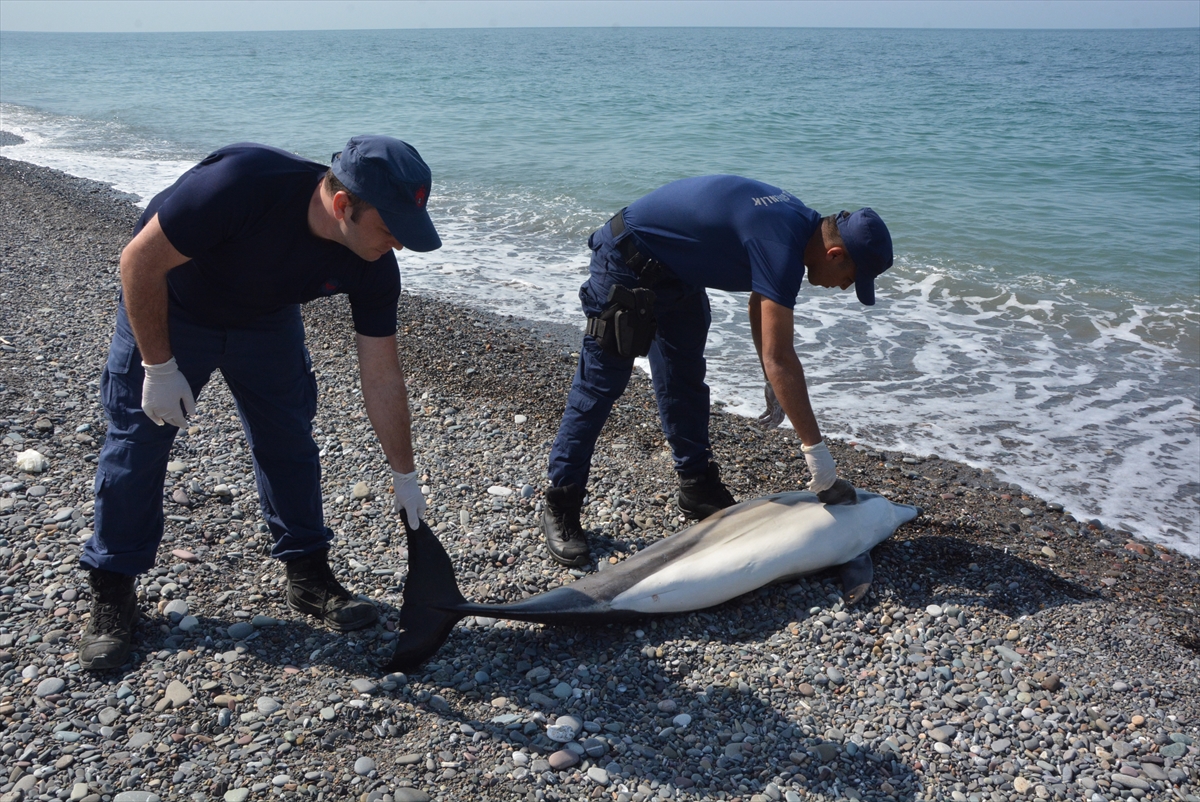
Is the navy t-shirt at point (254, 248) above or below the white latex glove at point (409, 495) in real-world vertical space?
above

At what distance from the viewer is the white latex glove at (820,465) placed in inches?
146

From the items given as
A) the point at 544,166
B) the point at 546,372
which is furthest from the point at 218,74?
the point at 546,372

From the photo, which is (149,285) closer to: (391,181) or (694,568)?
(391,181)

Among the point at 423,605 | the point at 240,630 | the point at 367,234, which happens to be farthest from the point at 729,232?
the point at 240,630

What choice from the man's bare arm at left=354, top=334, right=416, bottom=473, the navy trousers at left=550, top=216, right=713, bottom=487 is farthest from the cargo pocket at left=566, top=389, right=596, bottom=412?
the man's bare arm at left=354, top=334, right=416, bottom=473

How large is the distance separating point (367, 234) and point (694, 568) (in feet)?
6.29

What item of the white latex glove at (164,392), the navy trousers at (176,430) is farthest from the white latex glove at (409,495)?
the white latex glove at (164,392)

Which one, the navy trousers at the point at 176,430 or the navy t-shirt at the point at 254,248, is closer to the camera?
the navy t-shirt at the point at 254,248

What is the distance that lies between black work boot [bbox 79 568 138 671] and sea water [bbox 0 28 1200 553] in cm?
330

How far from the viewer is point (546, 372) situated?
660cm

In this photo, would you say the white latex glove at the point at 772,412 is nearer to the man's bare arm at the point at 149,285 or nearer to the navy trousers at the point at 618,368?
the navy trousers at the point at 618,368

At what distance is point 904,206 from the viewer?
1420 centimetres

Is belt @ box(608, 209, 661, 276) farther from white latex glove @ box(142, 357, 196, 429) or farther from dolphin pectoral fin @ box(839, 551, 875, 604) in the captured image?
white latex glove @ box(142, 357, 196, 429)

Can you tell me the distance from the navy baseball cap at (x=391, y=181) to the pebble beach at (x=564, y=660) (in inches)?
62.4
